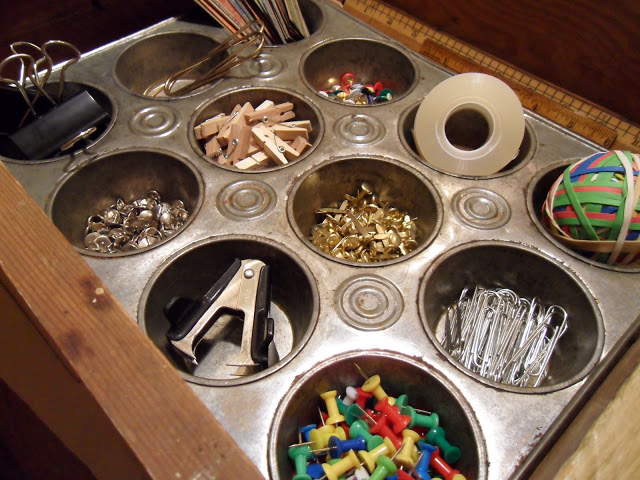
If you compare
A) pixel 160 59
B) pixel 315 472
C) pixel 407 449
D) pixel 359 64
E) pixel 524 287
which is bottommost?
pixel 315 472

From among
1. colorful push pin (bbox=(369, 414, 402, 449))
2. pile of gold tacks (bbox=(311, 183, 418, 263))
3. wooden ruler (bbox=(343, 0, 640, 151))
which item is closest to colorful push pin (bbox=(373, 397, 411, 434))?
colorful push pin (bbox=(369, 414, 402, 449))

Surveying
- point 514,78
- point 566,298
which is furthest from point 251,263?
point 514,78

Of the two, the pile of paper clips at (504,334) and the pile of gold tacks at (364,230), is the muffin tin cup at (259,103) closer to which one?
the pile of gold tacks at (364,230)

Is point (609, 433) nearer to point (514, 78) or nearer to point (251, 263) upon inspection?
point (251, 263)

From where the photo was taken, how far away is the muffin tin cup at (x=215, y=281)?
1264 mm

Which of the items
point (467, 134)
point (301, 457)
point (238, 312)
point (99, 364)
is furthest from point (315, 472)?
point (467, 134)

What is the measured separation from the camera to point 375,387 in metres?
1.11

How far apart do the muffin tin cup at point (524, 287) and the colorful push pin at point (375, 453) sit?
228 millimetres

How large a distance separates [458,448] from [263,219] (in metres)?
0.73

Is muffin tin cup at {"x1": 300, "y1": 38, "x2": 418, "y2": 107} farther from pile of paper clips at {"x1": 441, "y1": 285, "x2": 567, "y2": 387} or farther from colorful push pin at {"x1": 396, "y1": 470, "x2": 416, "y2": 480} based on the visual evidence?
colorful push pin at {"x1": 396, "y1": 470, "x2": 416, "y2": 480}

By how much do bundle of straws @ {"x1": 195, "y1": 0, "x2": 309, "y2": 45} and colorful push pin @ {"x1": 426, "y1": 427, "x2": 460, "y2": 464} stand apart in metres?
1.46

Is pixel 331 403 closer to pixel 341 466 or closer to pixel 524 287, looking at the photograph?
pixel 341 466

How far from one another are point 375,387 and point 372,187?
69 centimetres

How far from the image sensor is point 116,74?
1.74 m
